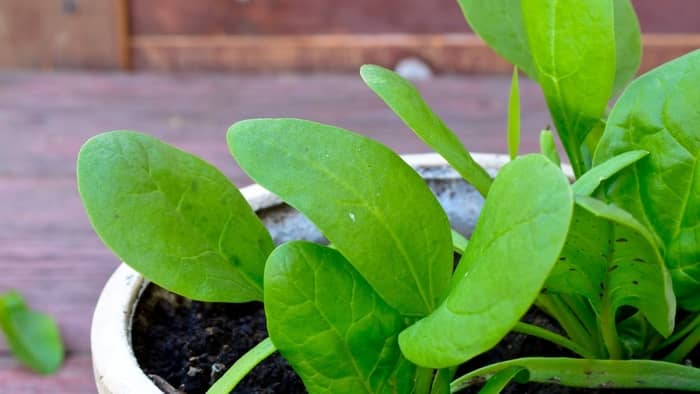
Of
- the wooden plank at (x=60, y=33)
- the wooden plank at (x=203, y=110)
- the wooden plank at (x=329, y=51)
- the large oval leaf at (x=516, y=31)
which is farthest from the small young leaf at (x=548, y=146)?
the wooden plank at (x=60, y=33)

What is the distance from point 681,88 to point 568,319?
0.12 m

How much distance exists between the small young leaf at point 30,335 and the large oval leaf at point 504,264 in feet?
1.44

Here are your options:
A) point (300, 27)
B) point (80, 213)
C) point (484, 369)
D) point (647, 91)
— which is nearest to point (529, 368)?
point (484, 369)

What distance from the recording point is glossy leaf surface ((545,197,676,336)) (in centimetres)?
31

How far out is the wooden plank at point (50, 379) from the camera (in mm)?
637

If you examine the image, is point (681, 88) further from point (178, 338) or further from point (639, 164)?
point (178, 338)

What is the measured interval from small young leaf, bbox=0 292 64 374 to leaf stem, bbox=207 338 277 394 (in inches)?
14.2

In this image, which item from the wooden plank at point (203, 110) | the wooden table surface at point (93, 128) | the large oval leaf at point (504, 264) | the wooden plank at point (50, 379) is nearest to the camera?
the large oval leaf at point (504, 264)

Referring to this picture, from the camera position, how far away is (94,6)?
1173 millimetres

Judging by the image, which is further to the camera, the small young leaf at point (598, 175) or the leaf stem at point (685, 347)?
the leaf stem at point (685, 347)

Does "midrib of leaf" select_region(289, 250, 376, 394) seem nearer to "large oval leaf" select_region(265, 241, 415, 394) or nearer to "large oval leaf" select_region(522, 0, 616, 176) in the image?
"large oval leaf" select_region(265, 241, 415, 394)

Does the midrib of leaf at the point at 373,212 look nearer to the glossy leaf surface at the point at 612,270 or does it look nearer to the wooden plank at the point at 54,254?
the glossy leaf surface at the point at 612,270

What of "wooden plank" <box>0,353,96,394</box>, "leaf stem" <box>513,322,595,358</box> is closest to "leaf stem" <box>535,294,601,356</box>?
"leaf stem" <box>513,322,595,358</box>

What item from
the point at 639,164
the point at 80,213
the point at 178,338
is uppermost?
the point at 639,164
